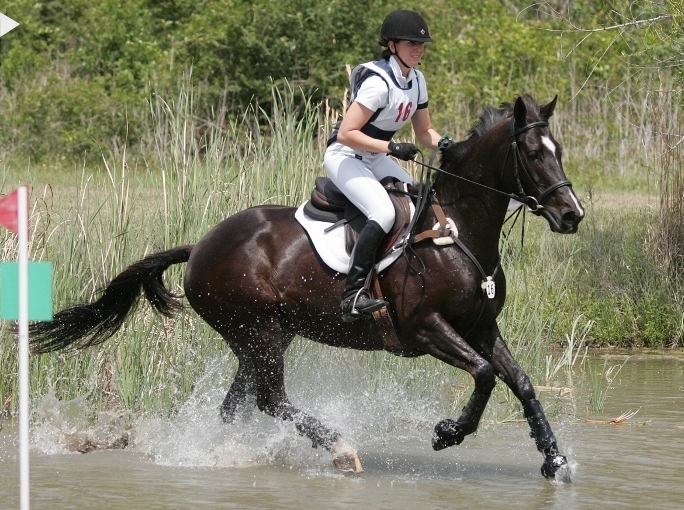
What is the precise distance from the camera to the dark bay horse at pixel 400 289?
6.42m

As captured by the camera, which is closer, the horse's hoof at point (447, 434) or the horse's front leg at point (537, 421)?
the horse's front leg at point (537, 421)

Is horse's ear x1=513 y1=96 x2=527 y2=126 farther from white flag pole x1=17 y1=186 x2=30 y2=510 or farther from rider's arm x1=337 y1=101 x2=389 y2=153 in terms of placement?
white flag pole x1=17 y1=186 x2=30 y2=510

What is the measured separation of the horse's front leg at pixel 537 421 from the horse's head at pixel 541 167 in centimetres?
88

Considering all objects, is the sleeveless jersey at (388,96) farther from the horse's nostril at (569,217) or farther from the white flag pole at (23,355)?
the white flag pole at (23,355)

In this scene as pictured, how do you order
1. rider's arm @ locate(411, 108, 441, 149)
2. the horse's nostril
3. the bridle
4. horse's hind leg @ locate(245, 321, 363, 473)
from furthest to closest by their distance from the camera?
rider's arm @ locate(411, 108, 441, 149) → horse's hind leg @ locate(245, 321, 363, 473) → the bridle → the horse's nostril

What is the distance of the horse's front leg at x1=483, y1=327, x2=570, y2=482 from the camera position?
6500 mm

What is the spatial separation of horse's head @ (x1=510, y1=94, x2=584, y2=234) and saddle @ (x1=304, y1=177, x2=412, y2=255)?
0.73 m

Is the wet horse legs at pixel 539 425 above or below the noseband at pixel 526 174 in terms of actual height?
below

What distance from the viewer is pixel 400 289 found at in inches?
264

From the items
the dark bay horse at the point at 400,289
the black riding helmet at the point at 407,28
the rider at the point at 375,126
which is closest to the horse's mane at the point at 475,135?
the dark bay horse at the point at 400,289

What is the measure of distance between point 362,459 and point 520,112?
2.40 metres

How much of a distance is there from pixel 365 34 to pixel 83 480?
42.3 feet

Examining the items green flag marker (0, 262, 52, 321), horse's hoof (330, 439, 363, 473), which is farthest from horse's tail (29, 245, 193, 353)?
green flag marker (0, 262, 52, 321)

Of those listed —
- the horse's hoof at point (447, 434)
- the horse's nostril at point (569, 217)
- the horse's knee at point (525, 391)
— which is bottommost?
the horse's hoof at point (447, 434)
